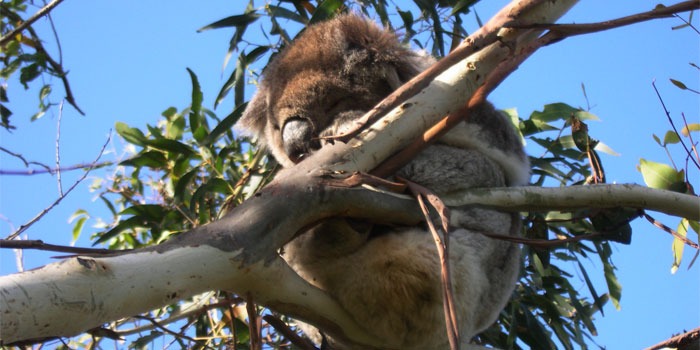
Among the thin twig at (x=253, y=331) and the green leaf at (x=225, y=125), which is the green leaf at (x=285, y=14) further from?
the thin twig at (x=253, y=331)

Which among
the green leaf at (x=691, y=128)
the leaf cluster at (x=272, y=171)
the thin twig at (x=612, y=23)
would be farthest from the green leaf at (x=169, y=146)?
the green leaf at (x=691, y=128)

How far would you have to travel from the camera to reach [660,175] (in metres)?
2.66

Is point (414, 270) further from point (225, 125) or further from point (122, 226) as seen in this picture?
point (122, 226)

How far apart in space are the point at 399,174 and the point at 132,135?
5.60 feet

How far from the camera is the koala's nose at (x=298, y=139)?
9.46 feet

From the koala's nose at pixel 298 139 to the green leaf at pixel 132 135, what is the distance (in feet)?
3.43

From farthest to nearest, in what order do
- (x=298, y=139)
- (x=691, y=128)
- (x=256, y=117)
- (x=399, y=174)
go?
1. (x=256, y=117)
2. (x=298, y=139)
3. (x=691, y=128)
4. (x=399, y=174)

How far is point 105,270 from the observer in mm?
1365

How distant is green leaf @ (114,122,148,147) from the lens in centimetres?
370

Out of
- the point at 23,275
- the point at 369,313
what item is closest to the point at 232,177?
the point at 369,313

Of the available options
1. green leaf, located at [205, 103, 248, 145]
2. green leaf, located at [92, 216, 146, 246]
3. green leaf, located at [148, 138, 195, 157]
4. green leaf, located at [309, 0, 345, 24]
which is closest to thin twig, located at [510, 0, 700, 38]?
green leaf, located at [309, 0, 345, 24]

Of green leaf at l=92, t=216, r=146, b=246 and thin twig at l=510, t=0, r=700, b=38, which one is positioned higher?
green leaf at l=92, t=216, r=146, b=246

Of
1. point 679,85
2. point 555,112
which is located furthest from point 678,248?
point 555,112

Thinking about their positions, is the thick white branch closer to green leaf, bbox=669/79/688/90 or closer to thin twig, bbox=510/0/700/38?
thin twig, bbox=510/0/700/38
